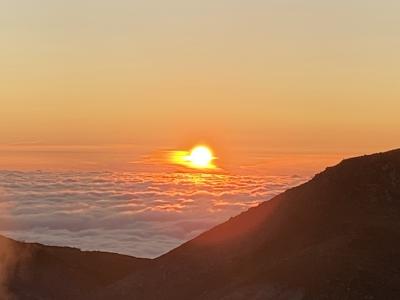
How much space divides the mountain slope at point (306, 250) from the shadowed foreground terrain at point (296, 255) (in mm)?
110

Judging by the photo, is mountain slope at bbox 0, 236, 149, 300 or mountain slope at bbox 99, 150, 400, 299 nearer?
mountain slope at bbox 99, 150, 400, 299

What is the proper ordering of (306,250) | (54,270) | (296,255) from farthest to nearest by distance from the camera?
(54,270), (306,250), (296,255)

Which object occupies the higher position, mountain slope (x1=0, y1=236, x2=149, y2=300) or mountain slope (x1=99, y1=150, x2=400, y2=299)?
mountain slope (x1=0, y1=236, x2=149, y2=300)

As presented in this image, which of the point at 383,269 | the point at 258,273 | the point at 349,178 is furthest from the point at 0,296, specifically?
the point at 383,269

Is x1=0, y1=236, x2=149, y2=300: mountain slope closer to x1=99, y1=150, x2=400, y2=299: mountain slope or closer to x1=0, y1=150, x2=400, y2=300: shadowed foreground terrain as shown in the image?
x1=0, y1=150, x2=400, y2=300: shadowed foreground terrain

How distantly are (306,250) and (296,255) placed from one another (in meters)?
1.09

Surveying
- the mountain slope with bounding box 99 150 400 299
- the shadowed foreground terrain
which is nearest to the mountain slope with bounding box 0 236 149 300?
the shadowed foreground terrain

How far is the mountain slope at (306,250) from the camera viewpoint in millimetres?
56688

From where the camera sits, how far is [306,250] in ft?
207

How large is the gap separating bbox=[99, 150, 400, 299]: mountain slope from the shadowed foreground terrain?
0.36 feet

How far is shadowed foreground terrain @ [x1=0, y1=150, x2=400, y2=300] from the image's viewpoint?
56.9 metres

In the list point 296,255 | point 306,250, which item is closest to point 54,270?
point 296,255

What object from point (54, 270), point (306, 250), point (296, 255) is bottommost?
point (296, 255)

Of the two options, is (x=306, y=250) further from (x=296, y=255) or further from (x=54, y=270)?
(x=54, y=270)
